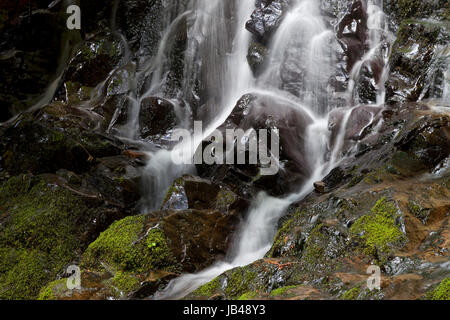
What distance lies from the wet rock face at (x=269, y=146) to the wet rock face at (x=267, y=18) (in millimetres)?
2651

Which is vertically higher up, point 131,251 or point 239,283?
point 131,251

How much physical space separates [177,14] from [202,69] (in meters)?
2.53

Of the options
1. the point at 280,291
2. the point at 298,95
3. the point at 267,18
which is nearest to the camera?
the point at 280,291

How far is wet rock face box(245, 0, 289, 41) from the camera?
10.1 m

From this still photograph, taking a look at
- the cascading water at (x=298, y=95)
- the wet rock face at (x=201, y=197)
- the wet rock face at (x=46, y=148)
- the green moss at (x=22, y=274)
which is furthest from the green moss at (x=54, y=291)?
the wet rock face at (x=46, y=148)

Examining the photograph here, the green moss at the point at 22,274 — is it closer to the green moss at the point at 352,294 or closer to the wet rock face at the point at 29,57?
the green moss at the point at 352,294

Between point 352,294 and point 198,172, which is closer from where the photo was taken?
point 352,294

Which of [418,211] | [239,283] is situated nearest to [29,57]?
[239,283]

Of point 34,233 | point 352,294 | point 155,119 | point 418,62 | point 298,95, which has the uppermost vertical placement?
point 418,62

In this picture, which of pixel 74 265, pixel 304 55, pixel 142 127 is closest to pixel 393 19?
pixel 304 55

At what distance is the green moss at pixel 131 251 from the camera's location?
4.48 m

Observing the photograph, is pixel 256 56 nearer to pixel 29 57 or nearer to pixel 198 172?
pixel 198 172

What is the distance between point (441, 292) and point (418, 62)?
6.85 meters

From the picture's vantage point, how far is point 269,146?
23.8 ft
